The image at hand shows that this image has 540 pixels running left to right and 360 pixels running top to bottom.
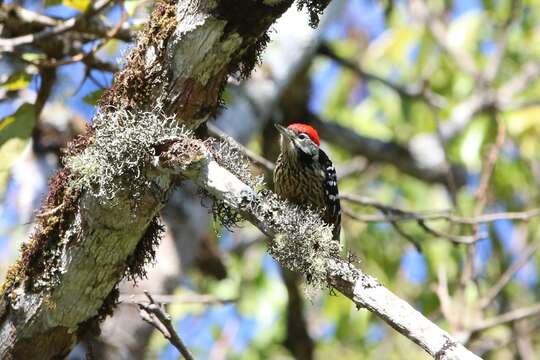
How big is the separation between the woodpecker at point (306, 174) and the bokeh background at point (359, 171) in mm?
213

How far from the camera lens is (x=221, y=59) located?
2.36 meters

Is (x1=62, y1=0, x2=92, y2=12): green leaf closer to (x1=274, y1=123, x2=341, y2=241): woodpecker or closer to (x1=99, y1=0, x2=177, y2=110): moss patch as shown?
(x1=274, y1=123, x2=341, y2=241): woodpecker

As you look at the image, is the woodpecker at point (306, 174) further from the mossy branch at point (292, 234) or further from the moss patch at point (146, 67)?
the mossy branch at point (292, 234)

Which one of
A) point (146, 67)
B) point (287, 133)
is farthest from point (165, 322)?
point (287, 133)

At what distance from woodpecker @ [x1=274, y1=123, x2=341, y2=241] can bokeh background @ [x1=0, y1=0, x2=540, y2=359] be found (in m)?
0.21

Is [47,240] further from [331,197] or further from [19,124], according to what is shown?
[331,197]

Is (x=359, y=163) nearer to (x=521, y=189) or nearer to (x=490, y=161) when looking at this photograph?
(x=521, y=189)

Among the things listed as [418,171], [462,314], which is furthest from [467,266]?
[418,171]

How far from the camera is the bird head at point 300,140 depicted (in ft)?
15.3

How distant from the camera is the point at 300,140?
466 cm

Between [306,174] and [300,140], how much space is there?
20 cm

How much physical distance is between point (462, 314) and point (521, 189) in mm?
3455

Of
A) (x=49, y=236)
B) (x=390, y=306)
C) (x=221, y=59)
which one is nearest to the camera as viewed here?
(x=390, y=306)

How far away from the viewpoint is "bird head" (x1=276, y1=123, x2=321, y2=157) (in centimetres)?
465
